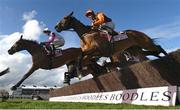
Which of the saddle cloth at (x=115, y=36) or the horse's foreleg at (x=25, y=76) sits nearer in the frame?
the saddle cloth at (x=115, y=36)

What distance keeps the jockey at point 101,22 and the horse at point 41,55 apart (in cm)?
151

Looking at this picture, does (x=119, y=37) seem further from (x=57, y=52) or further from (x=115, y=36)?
(x=57, y=52)

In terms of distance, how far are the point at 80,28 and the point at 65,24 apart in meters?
0.61

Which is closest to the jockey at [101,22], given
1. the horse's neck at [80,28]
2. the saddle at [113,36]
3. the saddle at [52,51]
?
the saddle at [113,36]

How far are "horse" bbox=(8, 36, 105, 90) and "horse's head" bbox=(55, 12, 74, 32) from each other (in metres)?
1.14

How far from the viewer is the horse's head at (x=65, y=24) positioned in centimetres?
1449

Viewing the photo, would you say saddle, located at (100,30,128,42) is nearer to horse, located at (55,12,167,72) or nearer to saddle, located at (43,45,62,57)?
horse, located at (55,12,167,72)

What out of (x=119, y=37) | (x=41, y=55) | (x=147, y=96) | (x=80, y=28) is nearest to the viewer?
(x=147, y=96)

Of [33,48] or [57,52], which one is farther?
[33,48]

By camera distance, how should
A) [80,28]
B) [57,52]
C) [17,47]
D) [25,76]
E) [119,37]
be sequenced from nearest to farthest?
[119,37]
[25,76]
[80,28]
[57,52]
[17,47]

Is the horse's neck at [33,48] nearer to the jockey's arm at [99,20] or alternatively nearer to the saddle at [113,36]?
the jockey's arm at [99,20]

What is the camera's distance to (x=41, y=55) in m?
15.1

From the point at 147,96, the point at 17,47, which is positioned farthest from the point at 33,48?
the point at 147,96

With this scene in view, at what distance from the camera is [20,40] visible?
51.9 ft
